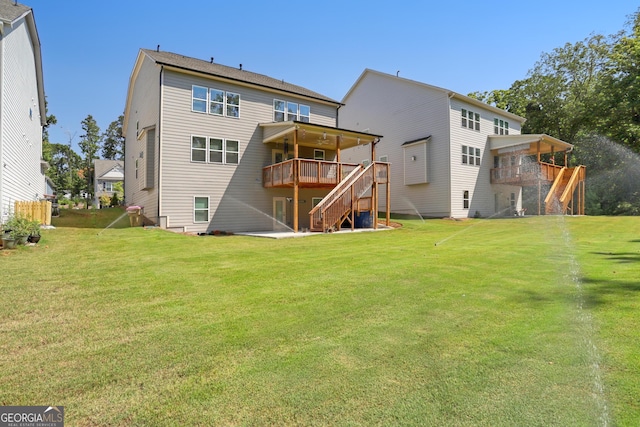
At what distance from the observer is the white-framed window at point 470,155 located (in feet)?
82.1

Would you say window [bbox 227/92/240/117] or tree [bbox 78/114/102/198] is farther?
tree [bbox 78/114/102/198]

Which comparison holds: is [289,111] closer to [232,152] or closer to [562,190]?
[232,152]

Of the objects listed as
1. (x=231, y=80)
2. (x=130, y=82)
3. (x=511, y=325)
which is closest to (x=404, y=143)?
(x=231, y=80)

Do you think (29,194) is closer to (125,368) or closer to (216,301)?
(216,301)

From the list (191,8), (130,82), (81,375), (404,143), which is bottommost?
(81,375)

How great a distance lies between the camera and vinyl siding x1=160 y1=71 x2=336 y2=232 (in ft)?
54.9

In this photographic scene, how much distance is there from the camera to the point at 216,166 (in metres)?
18.0

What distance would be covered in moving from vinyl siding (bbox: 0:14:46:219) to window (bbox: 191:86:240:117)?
700cm

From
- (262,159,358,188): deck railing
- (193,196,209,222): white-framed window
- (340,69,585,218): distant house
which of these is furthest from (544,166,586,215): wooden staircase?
(193,196,209,222): white-framed window

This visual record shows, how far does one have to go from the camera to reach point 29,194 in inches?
714

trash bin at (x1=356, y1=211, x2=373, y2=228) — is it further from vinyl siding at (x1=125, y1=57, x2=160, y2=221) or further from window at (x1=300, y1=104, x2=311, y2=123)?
vinyl siding at (x1=125, y1=57, x2=160, y2=221)

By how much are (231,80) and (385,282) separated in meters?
15.8

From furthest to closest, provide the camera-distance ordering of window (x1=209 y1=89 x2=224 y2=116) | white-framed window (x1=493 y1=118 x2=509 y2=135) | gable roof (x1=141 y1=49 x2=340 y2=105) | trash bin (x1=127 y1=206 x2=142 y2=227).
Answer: white-framed window (x1=493 y1=118 x2=509 y2=135) → window (x1=209 y1=89 x2=224 y2=116) → trash bin (x1=127 y1=206 x2=142 y2=227) → gable roof (x1=141 y1=49 x2=340 y2=105)

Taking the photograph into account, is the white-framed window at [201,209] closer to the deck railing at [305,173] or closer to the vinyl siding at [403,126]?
the deck railing at [305,173]
